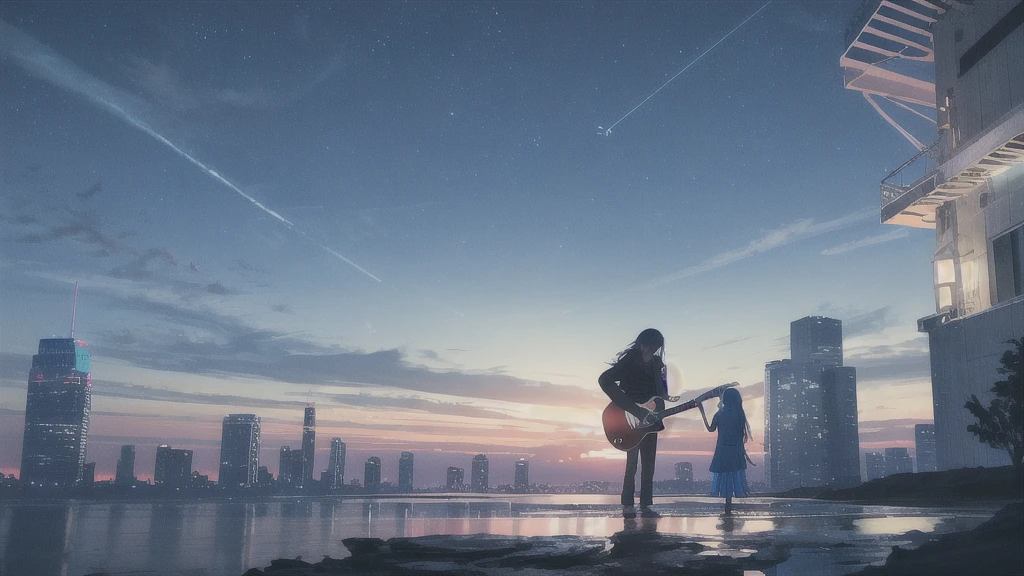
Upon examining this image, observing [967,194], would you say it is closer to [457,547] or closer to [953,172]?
[953,172]

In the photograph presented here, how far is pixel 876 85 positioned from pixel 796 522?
40008 mm

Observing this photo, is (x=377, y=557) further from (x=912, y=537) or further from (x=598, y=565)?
(x=912, y=537)

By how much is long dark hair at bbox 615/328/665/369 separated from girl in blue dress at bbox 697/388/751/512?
1.36 m

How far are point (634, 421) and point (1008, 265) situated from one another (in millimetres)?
27769

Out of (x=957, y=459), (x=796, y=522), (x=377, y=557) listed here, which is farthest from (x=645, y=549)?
(x=957, y=459)

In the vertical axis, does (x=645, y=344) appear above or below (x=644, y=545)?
above

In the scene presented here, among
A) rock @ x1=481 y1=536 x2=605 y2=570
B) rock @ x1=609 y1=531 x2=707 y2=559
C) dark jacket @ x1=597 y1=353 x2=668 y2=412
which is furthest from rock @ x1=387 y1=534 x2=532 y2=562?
dark jacket @ x1=597 y1=353 x2=668 y2=412

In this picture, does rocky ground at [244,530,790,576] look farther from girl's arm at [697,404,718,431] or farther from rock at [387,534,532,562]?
girl's arm at [697,404,718,431]

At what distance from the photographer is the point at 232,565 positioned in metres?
12.9

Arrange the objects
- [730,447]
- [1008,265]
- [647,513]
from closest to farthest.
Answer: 1. [647,513]
2. [730,447]
3. [1008,265]

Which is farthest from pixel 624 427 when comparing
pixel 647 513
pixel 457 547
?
pixel 457 547

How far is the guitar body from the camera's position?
33.2 ft

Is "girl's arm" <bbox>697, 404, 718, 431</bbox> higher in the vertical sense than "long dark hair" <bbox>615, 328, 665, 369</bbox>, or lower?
lower

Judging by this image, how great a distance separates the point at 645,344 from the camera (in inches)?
Result: 408
